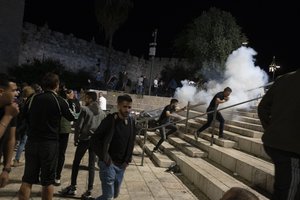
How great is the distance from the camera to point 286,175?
3.06 meters

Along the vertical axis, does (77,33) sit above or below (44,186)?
above

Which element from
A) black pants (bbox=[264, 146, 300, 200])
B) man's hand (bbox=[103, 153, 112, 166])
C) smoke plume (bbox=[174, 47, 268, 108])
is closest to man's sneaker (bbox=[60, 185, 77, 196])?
man's hand (bbox=[103, 153, 112, 166])

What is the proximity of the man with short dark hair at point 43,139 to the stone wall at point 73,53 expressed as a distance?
25.6 m

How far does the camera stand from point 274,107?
3.37 meters

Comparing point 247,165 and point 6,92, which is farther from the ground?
point 6,92

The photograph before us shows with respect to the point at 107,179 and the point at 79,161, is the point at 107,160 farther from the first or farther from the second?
the point at 79,161

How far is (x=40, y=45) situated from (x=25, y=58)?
1.65 meters

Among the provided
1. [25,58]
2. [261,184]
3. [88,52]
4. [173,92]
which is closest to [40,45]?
[25,58]

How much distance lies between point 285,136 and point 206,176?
372 cm

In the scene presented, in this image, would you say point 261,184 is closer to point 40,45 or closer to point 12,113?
point 12,113

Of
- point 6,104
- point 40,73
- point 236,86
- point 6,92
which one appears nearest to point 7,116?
point 6,104

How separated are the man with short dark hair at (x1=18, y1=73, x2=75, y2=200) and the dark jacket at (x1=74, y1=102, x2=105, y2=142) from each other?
1.80 m

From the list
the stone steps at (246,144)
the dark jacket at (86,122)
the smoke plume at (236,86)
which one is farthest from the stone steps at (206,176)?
the smoke plume at (236,86)

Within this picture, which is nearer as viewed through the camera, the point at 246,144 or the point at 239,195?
the point at 239,195
